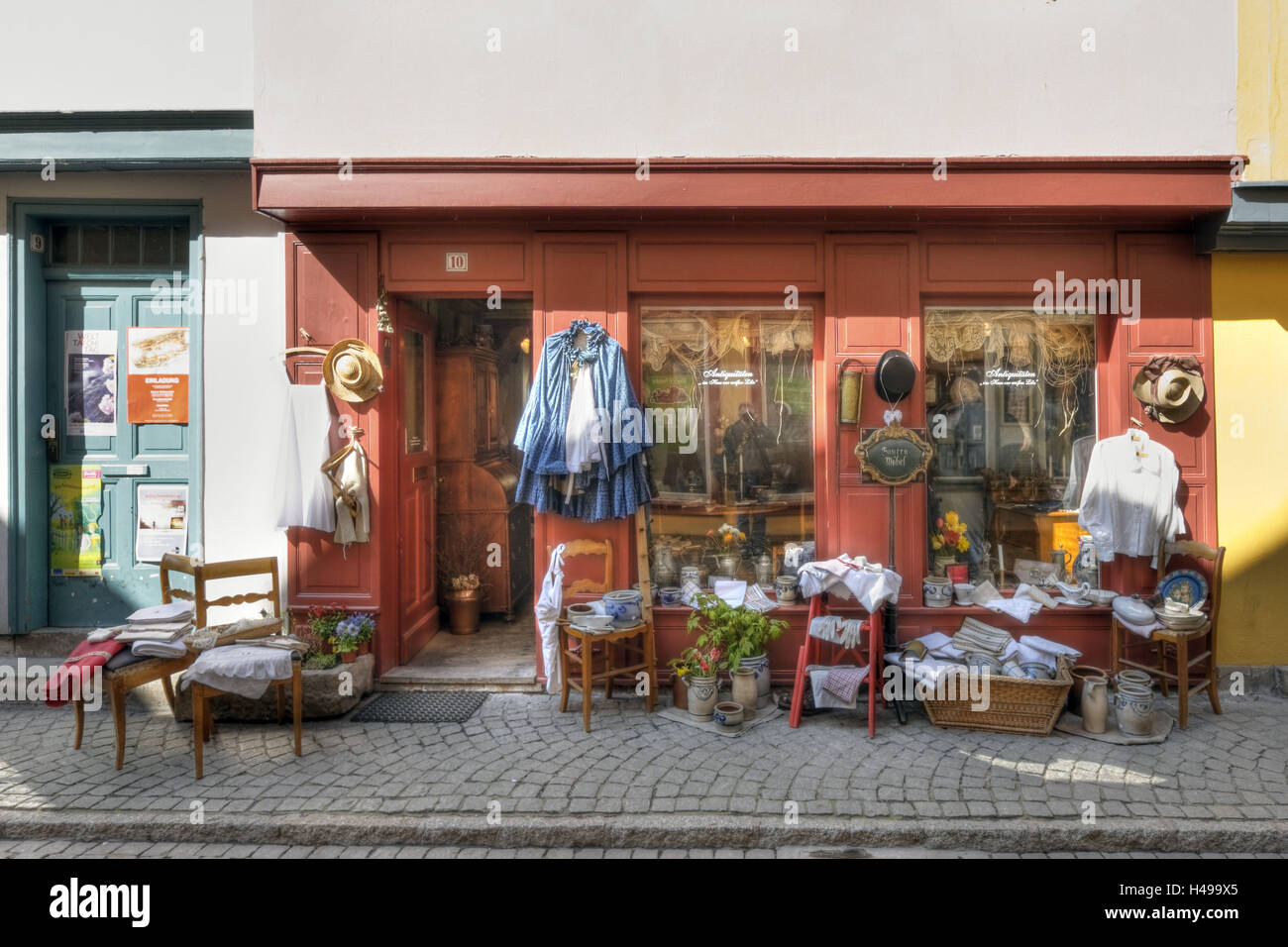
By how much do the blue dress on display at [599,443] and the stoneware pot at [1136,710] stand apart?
3.80 metres

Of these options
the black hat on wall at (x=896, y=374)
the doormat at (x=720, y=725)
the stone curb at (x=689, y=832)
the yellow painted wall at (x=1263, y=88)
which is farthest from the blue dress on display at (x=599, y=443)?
the yellow painted wall at (x=1263, y=88)

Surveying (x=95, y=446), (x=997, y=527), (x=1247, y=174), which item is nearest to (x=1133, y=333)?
(x=1247, y=174)

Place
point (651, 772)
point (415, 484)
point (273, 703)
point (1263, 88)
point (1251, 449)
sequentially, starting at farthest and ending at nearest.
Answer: point (415, 484) → point (1251, 449) → point (1263, 88) → point (273, 703) → point (651, 772)

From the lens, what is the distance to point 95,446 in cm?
656

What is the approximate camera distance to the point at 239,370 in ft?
20.7

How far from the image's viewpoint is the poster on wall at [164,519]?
6496mm

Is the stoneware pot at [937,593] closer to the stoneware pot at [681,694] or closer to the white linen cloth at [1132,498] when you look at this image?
the white linen cloth at [1132,498]

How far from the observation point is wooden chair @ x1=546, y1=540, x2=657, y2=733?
5.48 meters

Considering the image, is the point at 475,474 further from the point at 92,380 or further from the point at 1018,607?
the point at 1018,607

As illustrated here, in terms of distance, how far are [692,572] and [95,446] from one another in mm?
5429

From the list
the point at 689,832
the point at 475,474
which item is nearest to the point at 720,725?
the point at 689,832

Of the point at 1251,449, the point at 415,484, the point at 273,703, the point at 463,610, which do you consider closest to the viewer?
the point at 273,703

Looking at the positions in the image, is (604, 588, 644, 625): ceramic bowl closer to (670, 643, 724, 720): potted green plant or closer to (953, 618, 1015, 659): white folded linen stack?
(670, 643, 724, 720): potted green plant

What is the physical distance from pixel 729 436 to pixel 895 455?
1.43 m
